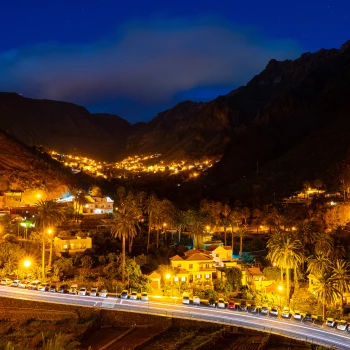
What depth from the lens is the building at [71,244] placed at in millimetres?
53844

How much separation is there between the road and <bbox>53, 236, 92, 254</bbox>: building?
10977mm

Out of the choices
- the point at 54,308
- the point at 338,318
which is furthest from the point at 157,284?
the point at 338,318

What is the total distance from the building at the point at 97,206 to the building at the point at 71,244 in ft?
68.2

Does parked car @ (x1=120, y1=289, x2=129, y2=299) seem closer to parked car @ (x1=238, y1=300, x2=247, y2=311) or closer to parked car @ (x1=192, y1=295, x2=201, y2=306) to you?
parked car @ (x1=192, y1=295, x2=201, y2=306)

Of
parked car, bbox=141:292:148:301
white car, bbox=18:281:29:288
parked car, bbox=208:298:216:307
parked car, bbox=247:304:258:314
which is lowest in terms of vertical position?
parked car, bbox=247:304:258:314

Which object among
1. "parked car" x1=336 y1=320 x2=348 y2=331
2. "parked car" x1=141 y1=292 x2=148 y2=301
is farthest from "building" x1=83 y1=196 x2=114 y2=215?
"parked car" x1=336 y1=320 x2=348 y2=331

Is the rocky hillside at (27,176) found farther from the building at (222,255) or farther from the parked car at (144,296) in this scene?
the parked car at (144,296)

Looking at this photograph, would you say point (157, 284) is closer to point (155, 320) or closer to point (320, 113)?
point (155, 320)

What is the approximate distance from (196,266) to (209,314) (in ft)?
43.9

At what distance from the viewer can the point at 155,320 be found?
37.0 meters

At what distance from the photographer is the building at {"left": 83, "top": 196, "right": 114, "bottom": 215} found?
252ft

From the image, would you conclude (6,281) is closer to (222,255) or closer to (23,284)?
(23,284)

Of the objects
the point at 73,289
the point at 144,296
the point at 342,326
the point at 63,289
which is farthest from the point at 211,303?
the point at 63,289

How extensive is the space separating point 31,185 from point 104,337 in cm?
5376
